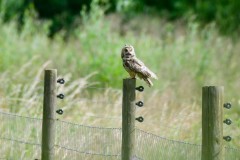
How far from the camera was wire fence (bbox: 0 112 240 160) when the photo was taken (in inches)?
239

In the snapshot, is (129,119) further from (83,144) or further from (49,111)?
(83,144)

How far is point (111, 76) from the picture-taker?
11.8 metres

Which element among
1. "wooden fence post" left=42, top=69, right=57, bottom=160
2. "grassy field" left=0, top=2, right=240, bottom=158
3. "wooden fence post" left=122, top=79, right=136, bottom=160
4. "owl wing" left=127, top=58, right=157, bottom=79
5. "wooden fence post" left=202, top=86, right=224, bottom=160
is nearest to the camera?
"wooden fence post" left=202, top=86, right=224, bottom=160

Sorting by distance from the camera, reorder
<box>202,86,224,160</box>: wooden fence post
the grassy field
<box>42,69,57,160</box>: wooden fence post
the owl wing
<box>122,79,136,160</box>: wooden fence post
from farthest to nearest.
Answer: the grassy field
<box>42,69,57,160</box>: wooden fence post
the owl wing
<box>122,79,136,160</box>: wooden fence post
<box>202,86,224,160</box>: wooden fence post

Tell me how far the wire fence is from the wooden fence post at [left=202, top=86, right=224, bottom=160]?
1.70 ft

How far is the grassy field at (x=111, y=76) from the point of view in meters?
8.54

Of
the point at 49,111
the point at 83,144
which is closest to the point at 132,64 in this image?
the point at 49,111

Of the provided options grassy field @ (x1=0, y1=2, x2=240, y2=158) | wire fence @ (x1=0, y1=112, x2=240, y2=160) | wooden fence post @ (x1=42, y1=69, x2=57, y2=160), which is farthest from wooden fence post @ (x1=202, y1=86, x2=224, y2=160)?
grassy field @ (x1=0, y1=2, x2=240, y2=158)

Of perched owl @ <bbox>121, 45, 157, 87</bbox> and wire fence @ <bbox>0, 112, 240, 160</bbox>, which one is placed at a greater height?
perched owl @ <bbox>121, 45, 157, 87</bbox>

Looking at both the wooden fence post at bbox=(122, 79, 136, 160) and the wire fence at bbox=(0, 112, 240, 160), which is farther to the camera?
the wire fence at bbox=(0, 112, 240, 160)

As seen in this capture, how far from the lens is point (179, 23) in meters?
21.0

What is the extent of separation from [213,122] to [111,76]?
637cm

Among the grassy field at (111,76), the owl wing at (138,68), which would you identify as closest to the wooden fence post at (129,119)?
the owl wing at (138,68)

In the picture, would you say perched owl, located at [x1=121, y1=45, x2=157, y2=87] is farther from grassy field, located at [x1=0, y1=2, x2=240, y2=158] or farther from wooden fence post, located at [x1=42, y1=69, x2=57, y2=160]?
grassy field, located at [x1=0, y1=2, x2=240, y2=158]
